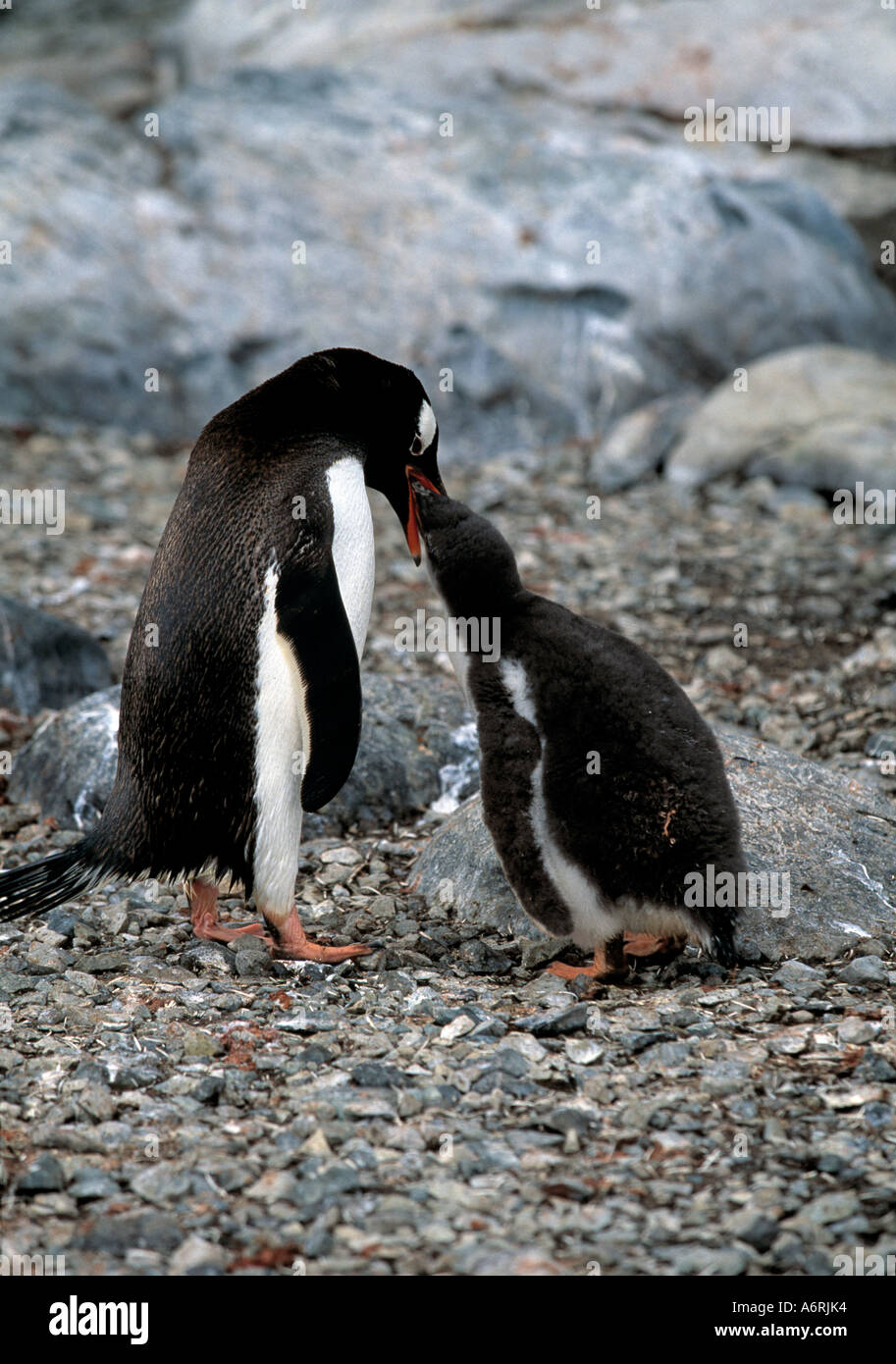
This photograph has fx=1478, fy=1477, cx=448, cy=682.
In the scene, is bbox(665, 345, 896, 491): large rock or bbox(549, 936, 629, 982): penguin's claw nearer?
bbox(549, 936, 629, 982): penguin's claw

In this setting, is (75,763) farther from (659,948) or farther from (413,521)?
(659,948)

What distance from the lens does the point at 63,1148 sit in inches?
104

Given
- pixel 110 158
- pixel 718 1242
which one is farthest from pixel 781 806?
pixel 110 158

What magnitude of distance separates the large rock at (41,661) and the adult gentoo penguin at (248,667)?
6.09 ft

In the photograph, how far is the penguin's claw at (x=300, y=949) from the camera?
362cm

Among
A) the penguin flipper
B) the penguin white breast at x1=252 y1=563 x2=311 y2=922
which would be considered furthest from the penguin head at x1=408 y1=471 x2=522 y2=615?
the penguin white breast at x1=252 y1=563 x2=311 y2=922

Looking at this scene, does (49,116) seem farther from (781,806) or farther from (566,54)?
(781,806)

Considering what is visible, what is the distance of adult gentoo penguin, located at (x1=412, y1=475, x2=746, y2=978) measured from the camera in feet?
10.7

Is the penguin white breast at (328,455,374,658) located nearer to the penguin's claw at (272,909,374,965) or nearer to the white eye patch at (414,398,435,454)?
the white eye patch at (414,398,435,454)

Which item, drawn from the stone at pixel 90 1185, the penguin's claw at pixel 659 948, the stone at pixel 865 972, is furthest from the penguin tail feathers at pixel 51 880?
the stone at pixel 865 972

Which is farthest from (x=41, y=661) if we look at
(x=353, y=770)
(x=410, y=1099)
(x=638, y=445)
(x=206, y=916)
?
(x=638, y=445)

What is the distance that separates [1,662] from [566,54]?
307 inches

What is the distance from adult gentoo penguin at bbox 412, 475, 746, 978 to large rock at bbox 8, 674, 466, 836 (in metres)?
1.16

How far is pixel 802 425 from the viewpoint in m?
8.17
